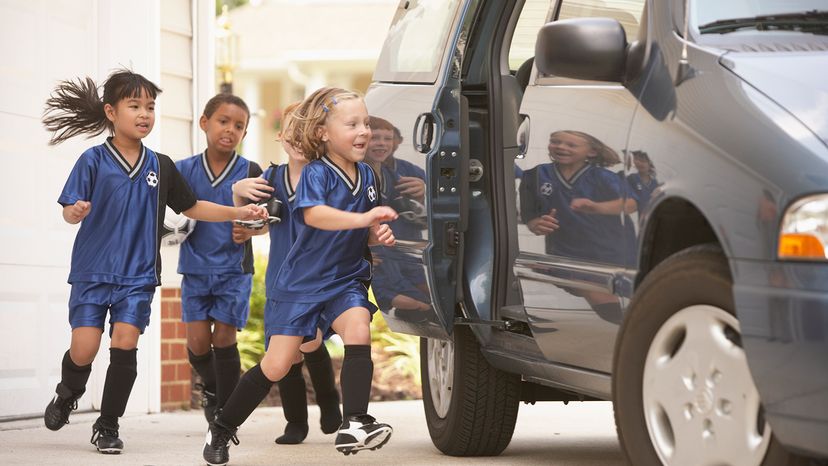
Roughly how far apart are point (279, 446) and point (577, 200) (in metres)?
2.75

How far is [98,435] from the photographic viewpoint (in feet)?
21.7

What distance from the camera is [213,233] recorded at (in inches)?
300

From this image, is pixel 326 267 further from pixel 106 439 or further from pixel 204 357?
pixel 204 357

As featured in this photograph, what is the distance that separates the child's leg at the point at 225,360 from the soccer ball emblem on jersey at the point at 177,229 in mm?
477

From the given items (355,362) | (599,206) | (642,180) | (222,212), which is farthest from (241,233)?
(642,180)

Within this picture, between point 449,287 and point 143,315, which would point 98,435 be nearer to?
point 143,315

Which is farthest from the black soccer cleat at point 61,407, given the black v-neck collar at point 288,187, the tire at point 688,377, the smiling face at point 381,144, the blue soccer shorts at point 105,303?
the tire at point 688,377

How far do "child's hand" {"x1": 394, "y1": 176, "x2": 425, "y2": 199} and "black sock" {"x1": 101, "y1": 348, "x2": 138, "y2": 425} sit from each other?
4.90ft

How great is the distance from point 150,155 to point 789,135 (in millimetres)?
3948

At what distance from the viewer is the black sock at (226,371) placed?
748cm

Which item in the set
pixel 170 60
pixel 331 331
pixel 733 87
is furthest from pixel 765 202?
pixel 170 60

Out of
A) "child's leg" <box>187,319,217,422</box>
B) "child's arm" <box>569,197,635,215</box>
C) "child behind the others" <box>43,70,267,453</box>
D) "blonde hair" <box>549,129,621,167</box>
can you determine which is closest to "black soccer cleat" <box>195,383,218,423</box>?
"child's leg" <box>187,319,217,422</box>

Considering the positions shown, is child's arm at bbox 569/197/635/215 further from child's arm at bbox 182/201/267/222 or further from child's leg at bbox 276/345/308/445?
child's leg at bbox 276/345/308/445

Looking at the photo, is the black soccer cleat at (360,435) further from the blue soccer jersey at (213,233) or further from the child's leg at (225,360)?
the blue soccer jersey at (213,233)
